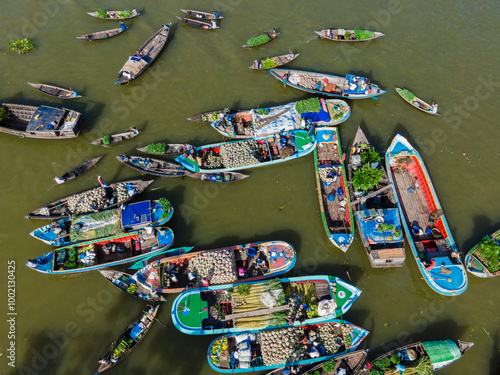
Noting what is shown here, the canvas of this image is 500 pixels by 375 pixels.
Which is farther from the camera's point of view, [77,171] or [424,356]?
[77,171]

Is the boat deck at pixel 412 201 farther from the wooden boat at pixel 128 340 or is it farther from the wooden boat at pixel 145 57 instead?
the wooden boat at pixel 145 57

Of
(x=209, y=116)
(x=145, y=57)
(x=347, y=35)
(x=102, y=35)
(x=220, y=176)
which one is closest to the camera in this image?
(x=220, y=176)

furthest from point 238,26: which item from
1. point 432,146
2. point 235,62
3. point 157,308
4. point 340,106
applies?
point 157,308

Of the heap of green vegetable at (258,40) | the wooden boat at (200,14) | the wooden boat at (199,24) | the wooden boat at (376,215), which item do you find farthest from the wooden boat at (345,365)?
the wooden boat at (200,14)

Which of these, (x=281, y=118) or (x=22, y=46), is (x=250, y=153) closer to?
(x=281, y=118)

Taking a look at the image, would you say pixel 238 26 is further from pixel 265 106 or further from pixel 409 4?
pixel 409 4

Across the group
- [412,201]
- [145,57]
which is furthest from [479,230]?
[145,57]
